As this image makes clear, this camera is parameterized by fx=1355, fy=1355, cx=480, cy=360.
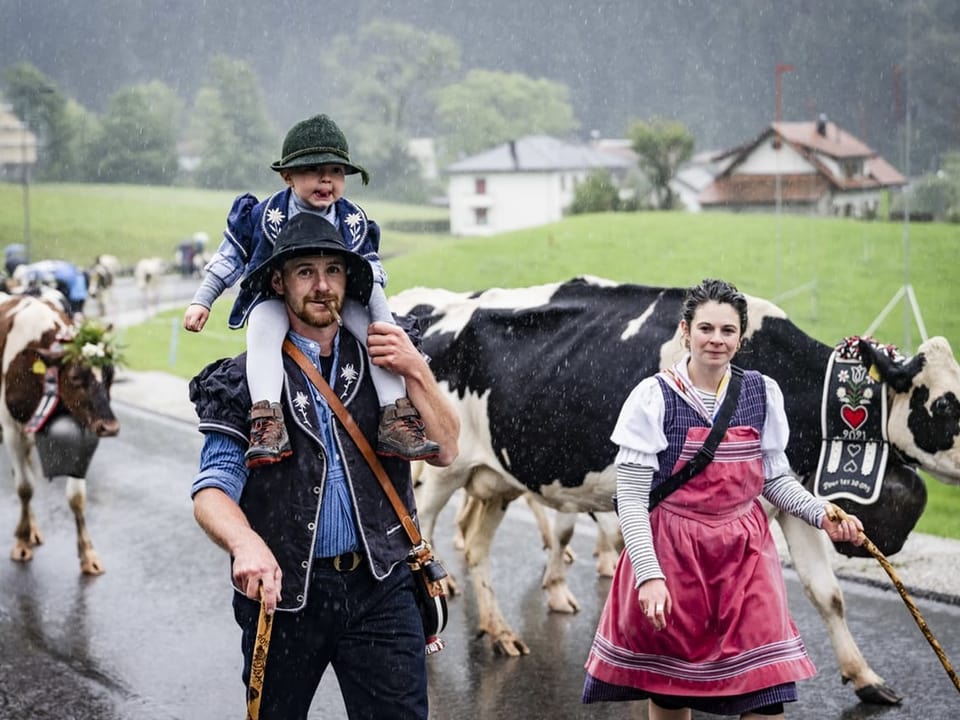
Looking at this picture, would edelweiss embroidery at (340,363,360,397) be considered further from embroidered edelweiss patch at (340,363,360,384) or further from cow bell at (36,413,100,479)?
cow bell at (36,413,100,479)

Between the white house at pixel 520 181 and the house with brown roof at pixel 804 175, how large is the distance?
5605mm

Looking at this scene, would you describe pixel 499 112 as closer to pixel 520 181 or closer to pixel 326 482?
pixel 520 181

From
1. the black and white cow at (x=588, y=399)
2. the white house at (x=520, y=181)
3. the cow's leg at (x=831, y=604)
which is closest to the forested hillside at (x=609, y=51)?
the white house at (x=520, y=181)

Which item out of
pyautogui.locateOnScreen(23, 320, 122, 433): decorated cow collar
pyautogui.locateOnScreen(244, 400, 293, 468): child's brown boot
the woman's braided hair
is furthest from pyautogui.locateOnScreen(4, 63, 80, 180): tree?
pyautogui.locateOnScreen(244, 400, 293, 468): child's brown boot

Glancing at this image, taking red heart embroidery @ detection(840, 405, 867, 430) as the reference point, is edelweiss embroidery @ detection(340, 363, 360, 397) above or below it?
above

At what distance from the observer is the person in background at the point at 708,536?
4570 mm

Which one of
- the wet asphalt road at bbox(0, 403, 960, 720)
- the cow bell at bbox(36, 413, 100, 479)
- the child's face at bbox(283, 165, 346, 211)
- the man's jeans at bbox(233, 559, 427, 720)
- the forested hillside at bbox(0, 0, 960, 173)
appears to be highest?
the forested hillside at bbox(0, 0, 960, 173)

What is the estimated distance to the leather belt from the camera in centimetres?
399

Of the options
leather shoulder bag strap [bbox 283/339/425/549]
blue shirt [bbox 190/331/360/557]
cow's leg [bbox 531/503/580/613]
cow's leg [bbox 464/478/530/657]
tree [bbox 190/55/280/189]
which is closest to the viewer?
blue shirt [bbox 190/331/360/557]

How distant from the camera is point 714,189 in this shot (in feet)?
146

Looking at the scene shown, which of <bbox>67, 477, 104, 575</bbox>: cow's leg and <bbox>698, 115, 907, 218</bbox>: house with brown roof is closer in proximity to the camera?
<bbox>67, 477, 104, 575</bbox>: cow's leg

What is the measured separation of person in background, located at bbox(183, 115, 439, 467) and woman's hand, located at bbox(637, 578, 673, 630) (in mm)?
860

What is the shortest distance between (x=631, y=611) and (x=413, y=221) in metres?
48.1

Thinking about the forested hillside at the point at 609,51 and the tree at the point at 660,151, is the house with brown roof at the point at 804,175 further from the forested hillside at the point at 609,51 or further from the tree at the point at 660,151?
the tree at the point at 660,151
